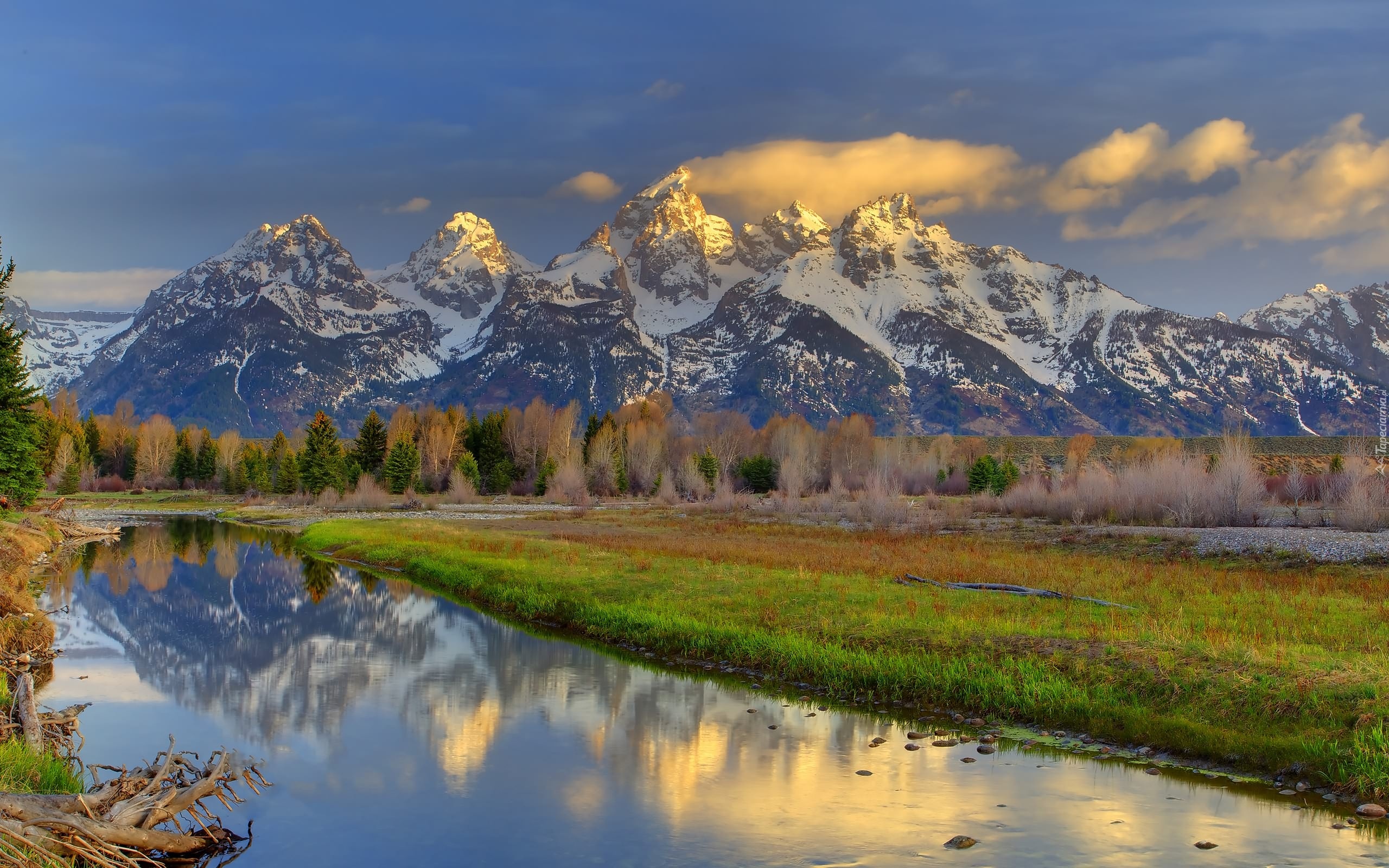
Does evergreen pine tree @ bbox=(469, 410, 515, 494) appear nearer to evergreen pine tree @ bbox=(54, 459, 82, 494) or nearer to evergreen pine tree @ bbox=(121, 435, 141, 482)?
evergreen pine tree @ bbox=(54, 459, 82, 494)

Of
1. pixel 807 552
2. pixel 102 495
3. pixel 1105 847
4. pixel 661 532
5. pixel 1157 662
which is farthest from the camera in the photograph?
pixel 102 495

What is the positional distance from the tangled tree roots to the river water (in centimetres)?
67

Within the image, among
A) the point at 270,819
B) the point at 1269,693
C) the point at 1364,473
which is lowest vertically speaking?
the point at 270,819

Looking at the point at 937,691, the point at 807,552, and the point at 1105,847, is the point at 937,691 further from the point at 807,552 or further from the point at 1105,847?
the point at 807,552

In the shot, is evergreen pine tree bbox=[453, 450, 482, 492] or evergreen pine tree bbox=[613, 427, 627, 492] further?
evergreen pine tree bbox=[613, 427, 627, 492]

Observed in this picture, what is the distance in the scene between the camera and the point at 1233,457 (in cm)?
5575

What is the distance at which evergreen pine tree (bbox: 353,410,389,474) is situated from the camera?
391 feet

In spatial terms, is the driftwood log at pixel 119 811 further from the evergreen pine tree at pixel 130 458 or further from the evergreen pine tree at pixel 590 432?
the evergreen pine tree at pixel 130 458

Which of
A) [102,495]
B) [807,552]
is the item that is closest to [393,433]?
[102,495]

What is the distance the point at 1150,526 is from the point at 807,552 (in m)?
23.0

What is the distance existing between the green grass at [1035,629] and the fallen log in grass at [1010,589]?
21.3 inches

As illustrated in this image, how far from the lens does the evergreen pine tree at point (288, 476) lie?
116938 mm

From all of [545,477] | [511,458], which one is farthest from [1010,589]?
[511,458]

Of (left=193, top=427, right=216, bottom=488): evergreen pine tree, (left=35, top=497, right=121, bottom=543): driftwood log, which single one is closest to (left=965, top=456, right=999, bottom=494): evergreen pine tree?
(left=35, top=497, right=121, bottom=543): driftwood log
